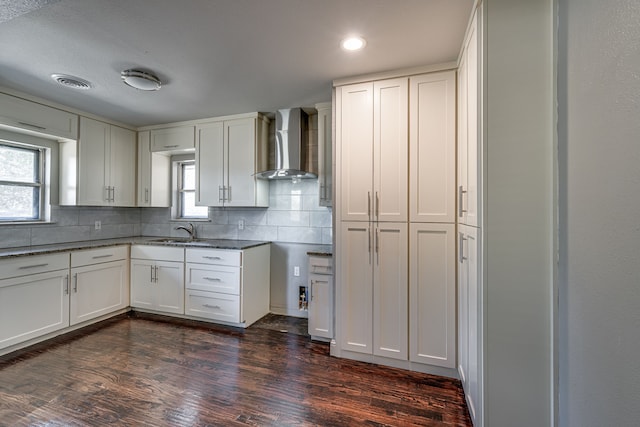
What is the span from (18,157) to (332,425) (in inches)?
157

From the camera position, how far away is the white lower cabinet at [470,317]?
4.82 feet

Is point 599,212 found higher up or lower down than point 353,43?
lower down

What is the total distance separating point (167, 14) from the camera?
1.60 m

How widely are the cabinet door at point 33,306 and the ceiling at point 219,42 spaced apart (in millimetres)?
1770

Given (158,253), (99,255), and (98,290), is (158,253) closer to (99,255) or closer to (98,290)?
(99,255)

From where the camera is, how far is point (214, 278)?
10.2ft

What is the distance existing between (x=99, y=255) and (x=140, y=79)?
2054mm

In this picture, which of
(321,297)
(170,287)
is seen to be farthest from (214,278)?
(321,297)

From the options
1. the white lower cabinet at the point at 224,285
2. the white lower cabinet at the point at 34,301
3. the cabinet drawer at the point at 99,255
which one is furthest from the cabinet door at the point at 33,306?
the white lower cabinet at the point at 224,285

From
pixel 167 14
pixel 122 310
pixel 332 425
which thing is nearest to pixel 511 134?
pixel 332 425

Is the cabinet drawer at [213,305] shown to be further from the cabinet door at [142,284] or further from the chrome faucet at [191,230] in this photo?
the chrome faucet at [191,230]

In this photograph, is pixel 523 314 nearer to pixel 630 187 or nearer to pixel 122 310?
pixel 630 187

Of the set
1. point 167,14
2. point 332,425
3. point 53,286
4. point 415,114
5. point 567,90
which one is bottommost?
point 332,425

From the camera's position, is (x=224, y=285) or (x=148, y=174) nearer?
(x=224, y=285)
